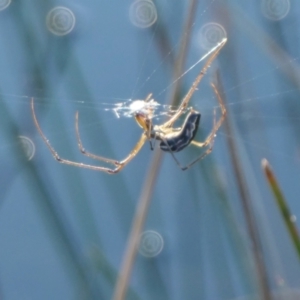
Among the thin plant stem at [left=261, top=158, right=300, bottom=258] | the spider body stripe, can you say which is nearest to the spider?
the spider body stripe

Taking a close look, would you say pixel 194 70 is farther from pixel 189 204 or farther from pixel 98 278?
pixel 98 278

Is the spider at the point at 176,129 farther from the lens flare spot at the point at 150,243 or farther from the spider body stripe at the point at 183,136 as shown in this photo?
the lens flare spot at the point at 150,243

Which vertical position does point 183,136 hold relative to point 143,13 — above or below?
below

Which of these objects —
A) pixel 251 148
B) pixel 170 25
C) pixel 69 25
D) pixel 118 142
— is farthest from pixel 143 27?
pixel 118 142

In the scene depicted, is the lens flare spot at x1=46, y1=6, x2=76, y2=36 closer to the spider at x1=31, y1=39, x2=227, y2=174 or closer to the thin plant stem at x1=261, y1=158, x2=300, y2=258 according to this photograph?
→ the spider at x1=31, y1=39, x2=227, y2=174

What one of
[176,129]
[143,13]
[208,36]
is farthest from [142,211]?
[208,36]

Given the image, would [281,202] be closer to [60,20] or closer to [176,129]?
[176,129]

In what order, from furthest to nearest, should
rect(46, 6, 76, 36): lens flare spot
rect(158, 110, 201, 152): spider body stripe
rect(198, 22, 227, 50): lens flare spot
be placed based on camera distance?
rect(198, 22, 227, 50): lens flare spot → rect(46, 6, 76, 36): lens flare spot → rect(158, 110, 201, 152): spider body stripe
